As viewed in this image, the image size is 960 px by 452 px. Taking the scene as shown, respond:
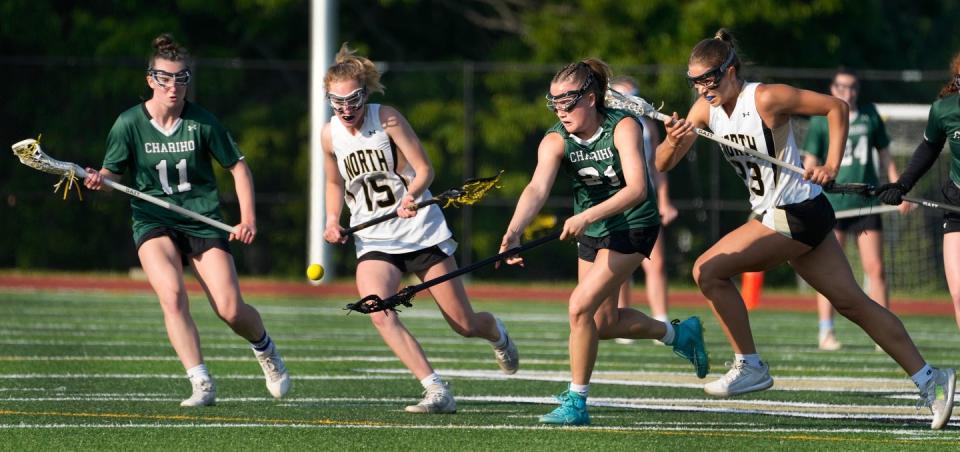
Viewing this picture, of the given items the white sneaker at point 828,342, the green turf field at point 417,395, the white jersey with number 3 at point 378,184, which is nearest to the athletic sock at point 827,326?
the white sneaker at point 828,342

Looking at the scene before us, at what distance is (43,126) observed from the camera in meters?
21.3

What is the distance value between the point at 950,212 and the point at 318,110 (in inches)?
480

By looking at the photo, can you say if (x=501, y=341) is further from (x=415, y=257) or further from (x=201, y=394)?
(x=201, y=394)

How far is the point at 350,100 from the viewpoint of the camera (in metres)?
8.23

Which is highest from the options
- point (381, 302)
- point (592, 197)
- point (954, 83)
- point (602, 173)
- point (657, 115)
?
point (954, 83)

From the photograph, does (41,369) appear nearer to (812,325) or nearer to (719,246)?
(719,246)

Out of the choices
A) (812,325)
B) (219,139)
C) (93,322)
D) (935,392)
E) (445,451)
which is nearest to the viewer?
(445,451)

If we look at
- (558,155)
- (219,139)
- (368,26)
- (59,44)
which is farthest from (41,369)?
(368,26)

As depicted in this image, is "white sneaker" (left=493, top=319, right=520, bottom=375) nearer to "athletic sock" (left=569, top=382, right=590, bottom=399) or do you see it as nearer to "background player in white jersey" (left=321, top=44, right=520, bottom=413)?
"background player in white jersey" (left=321, top=44, right=520, bottom=413)

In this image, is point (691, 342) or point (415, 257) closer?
point (415, 257)

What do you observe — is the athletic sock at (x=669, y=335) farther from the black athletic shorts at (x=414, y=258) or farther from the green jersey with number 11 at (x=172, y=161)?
the green jersey with number 11 at (x=172, y=161)

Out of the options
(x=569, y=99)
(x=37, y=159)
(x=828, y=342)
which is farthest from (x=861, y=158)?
(x=37, y=159)

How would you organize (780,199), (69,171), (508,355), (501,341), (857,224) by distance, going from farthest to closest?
1. (857,224)
2. (508,355)
3. (501,341)
4. (69,171)
5. (780,199)

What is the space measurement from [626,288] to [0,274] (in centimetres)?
1150
